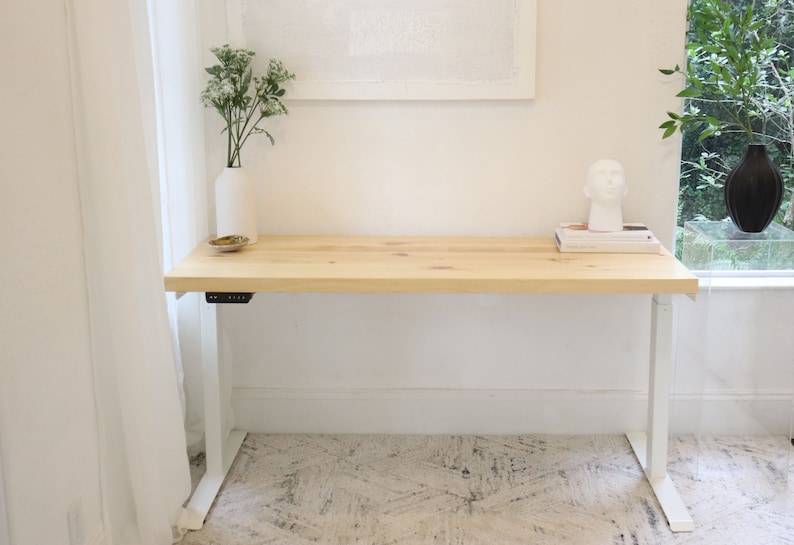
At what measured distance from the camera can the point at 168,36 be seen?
2.38 meters

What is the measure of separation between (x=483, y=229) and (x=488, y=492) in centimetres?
80

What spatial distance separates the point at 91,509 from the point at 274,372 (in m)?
0.94

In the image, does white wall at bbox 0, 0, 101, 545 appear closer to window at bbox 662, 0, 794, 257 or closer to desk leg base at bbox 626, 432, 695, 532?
desk leg base at bbox 626, 432, 695, 532

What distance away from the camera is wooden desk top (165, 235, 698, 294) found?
2.13 meters

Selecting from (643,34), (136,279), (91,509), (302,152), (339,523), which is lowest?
(339,523)

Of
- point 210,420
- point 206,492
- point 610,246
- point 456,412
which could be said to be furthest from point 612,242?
point 206,492

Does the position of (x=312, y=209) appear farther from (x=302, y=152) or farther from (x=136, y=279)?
(x=136, y=279)

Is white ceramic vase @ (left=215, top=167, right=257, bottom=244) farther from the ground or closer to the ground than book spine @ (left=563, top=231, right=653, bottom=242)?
farther from the ground

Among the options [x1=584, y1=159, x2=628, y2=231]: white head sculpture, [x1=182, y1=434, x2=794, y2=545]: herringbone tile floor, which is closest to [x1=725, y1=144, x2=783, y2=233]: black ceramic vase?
[x1=584, y1=159, x2=628, y2=231]: white head sculpture

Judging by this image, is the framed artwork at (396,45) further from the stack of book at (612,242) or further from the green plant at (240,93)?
the stack of book at (612,242)

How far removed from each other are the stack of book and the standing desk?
28 mm

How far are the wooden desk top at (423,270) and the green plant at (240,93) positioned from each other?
1.18ft

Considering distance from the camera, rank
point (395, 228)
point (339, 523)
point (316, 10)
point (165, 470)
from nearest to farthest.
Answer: point (165, 470) < point (339, 523) < point (316, 10) < point (395, 228)

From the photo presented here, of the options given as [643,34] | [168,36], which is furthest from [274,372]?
[643,34]
